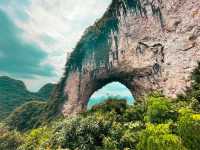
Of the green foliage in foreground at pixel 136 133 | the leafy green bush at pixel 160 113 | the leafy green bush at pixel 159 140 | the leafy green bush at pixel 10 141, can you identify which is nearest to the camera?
the leafy green bush at pixel 159 140

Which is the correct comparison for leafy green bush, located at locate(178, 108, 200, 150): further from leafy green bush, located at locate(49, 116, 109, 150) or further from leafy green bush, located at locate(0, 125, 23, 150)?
leafy green bush, located at locate(0, 125, 23, 150)

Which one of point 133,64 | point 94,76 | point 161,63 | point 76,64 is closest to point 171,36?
point 161,63

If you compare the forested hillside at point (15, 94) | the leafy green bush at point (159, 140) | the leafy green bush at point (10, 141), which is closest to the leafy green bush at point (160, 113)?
the leafy green bush at point (159, 140)

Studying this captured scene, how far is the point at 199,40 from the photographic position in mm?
39156

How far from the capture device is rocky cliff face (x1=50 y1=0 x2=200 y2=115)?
41.1m

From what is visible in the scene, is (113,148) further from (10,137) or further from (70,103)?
(70,103)

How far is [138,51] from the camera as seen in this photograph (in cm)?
4903

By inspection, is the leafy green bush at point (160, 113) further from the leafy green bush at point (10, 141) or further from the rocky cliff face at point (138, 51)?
the leafy green bush at point (10, 141)

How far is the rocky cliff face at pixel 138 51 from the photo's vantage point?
41094 millimetres

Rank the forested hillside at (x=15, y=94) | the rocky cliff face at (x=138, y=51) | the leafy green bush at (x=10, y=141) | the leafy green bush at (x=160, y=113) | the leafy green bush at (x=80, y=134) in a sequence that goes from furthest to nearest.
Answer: the forested hillside at (x=15, y=94)
the leafy green bush at (x=10, y=141)
the rocky cliff face at (x=138, y=51)
the leafy green bush at (x=160, y=113)
the leafy green bush at (x=80, y=134)

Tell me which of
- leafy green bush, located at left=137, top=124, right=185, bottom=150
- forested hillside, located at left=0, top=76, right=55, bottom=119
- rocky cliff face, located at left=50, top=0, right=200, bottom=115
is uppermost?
forested hillside, located at left=0, top=76, right=55, bottom=119

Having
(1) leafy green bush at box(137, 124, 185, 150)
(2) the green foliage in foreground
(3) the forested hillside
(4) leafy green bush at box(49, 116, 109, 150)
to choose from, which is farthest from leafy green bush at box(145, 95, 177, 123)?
(3) the forested hillside

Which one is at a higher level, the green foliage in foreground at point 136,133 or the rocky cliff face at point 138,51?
the rocky cliff face at point 138,51

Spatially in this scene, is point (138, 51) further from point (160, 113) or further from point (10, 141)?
point (160, 113)
